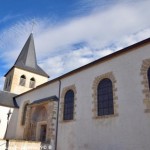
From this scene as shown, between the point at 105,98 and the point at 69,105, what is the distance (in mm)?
3056

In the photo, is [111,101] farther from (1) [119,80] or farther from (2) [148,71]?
(2) [148,71]

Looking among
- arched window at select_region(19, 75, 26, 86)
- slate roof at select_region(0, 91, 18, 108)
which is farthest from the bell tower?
slate roof at select_region(0, 91, 18, 108)

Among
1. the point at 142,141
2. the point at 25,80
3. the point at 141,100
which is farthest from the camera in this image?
the point at 25,80

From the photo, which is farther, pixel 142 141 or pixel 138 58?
pixel 138 58

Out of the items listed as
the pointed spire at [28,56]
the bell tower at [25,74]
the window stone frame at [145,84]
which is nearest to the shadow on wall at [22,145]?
the window stone frame at [145,84]

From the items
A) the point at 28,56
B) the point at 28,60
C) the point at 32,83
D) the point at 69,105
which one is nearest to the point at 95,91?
the point at 69,105

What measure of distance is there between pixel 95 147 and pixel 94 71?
438cm

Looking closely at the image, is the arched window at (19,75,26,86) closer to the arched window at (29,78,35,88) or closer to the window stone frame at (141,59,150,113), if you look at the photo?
the arched window at (29,78,35,88)

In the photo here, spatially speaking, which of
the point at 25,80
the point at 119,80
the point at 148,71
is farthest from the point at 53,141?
the point at 25,80

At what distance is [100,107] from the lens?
9695 mm

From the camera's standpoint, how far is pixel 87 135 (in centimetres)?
955

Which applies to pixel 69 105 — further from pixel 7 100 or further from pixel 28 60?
pixel 28 60

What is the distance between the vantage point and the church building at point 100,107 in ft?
25.9

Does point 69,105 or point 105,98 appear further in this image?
point 69,105
